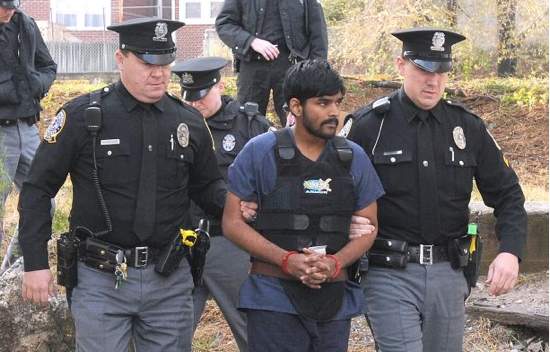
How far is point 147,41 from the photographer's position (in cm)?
467

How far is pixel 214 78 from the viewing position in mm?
5953

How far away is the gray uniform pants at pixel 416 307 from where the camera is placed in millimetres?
4820

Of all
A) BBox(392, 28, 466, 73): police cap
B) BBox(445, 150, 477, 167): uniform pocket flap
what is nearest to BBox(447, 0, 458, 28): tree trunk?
BBox(392, 28, 466, 73): police cap

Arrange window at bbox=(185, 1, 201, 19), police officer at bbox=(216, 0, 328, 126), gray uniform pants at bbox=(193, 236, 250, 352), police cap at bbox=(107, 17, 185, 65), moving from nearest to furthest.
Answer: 1. police cap at bbox=(107, 17, 185, 65)
2. gray uniform pants at bbox=(193, 236, 250, 352)
3. police officer at bbox=(216, 0, 328, 126)
4. window at bbox=(185, 1, 201, 19)

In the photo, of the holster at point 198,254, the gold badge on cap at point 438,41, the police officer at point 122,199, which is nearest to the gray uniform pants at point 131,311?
the police officer at point 122,199

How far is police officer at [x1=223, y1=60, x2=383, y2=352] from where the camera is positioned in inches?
172

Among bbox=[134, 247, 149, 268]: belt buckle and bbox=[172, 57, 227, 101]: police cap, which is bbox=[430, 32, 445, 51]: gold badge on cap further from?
bbox=[134, 247, 149, 268]: belt buckle

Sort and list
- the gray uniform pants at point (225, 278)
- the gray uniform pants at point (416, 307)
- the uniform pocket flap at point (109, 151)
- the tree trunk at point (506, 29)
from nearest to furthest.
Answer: the uniform pocket flap at point (109, 151) < the gray uniform pants at point (416, 307) < the gray uniform pants at point (225, 278) < the tree trunk at point (506, 29)

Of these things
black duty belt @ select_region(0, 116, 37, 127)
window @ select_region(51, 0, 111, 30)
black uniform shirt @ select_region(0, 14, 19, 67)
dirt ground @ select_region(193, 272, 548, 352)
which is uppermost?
black uniform shirt @ select_region(0, 14, 19, 67)

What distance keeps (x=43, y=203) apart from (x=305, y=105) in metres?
1.24

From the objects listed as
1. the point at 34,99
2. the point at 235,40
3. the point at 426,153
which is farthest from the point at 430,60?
the point at 34,99

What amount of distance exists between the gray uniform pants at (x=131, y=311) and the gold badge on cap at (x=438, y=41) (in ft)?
5.35

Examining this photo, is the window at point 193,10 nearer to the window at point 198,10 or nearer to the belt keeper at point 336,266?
the window at point 198,10

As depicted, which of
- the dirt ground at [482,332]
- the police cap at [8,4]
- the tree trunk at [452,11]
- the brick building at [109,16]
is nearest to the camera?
the police cap at [8,4]
